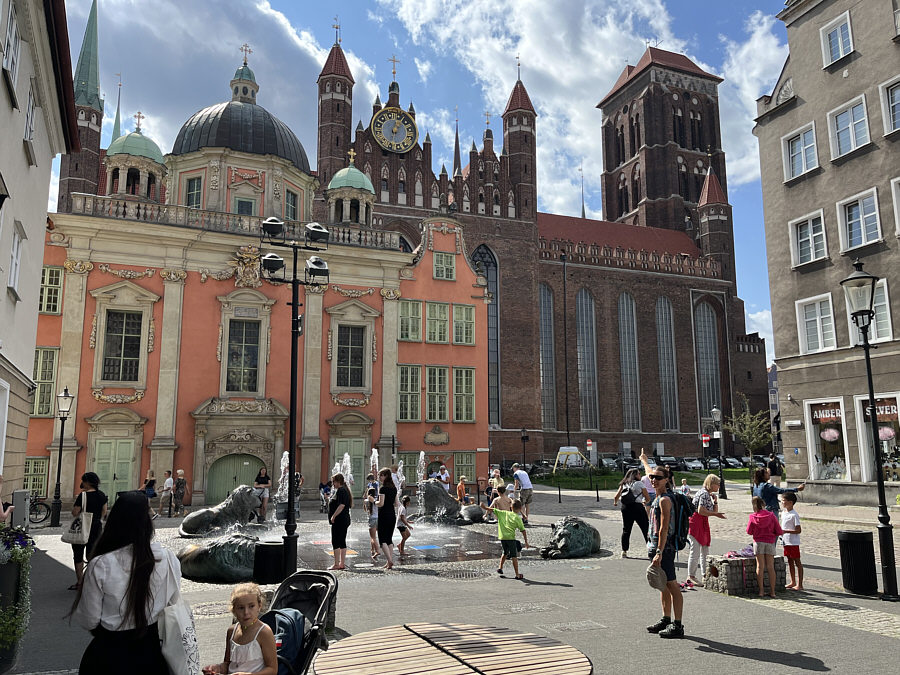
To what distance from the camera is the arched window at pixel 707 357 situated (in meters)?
62.8

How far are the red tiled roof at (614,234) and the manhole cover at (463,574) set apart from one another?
52546 mm

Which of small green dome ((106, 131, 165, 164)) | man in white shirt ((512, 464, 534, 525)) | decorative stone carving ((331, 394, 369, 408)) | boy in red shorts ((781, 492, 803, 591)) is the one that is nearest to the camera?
boy in red shorts ((781, 492, 803, 591))

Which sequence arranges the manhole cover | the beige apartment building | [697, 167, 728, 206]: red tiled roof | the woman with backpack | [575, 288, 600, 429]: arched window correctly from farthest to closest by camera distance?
[697, 167, 728, 206]: red tiled roof
[575, 288, 600, 429]: arched window
the beige apartment building
the woman with backpack
the manhole cover

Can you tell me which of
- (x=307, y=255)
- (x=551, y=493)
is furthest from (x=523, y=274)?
(x=307, y=255)

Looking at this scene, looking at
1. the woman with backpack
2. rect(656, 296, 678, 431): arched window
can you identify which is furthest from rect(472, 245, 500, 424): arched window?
the woman with backpack

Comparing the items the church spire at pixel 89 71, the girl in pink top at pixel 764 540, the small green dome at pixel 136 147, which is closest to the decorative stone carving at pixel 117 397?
the small green dome at pixel 136 147

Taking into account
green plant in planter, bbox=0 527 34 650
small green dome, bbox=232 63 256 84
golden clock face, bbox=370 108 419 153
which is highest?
golden clock face, bbox=370 108 419 153

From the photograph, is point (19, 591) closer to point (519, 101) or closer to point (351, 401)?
point (351, 401)

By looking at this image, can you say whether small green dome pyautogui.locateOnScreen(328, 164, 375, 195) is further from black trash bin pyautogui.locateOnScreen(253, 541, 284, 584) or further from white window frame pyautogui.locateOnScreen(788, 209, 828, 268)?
black trash bin pyautogui.locateOnScreen(253, 541, 284, 584)

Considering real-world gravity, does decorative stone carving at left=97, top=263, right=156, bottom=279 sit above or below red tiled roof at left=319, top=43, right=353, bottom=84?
below

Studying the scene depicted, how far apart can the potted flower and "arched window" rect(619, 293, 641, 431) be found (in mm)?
56179

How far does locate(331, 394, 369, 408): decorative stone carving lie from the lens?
1046 inches

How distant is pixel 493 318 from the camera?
5262cm

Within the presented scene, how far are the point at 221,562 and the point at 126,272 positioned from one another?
56.0 ft
